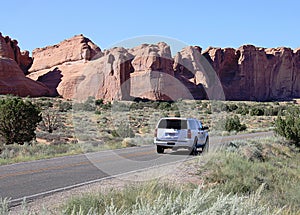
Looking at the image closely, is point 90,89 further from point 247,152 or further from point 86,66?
point 247,152

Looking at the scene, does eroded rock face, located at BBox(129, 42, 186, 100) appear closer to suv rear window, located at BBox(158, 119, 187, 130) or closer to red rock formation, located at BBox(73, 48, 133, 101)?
red rock formation, located at BBox(73, 48, 133, 101)

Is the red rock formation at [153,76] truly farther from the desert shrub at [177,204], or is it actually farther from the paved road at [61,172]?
the desert shrub at [177,204]

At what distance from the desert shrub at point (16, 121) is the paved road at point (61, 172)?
8963 millimetres

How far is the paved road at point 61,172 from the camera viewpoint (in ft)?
29.4

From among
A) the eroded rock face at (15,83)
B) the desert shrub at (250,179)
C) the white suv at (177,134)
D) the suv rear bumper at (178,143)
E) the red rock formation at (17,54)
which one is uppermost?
the red rock formation at (17,54)

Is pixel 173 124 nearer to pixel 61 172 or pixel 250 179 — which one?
pixel 61 172

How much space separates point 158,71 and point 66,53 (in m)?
31.4

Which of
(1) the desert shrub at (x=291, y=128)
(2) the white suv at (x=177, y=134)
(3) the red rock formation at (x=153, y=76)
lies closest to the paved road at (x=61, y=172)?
(2) the white suv at (x=177, y=134)

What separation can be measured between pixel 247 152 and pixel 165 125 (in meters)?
3.93

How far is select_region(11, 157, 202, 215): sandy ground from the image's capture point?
7.20 m

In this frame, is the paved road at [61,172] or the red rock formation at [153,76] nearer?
the paved road at [61,172]

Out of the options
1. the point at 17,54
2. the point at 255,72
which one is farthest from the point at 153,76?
the point at 255,72

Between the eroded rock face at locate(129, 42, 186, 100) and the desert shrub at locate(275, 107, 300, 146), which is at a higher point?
the eroded rock face at locate(129, 42, 186, 100)

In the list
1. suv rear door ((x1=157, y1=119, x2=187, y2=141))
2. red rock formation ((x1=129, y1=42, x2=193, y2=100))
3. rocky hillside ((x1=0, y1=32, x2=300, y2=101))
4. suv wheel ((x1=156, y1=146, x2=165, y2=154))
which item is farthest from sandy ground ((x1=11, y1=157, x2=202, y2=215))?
red rock formation ((x1=129, y1=42, x2=193, y2=100))
